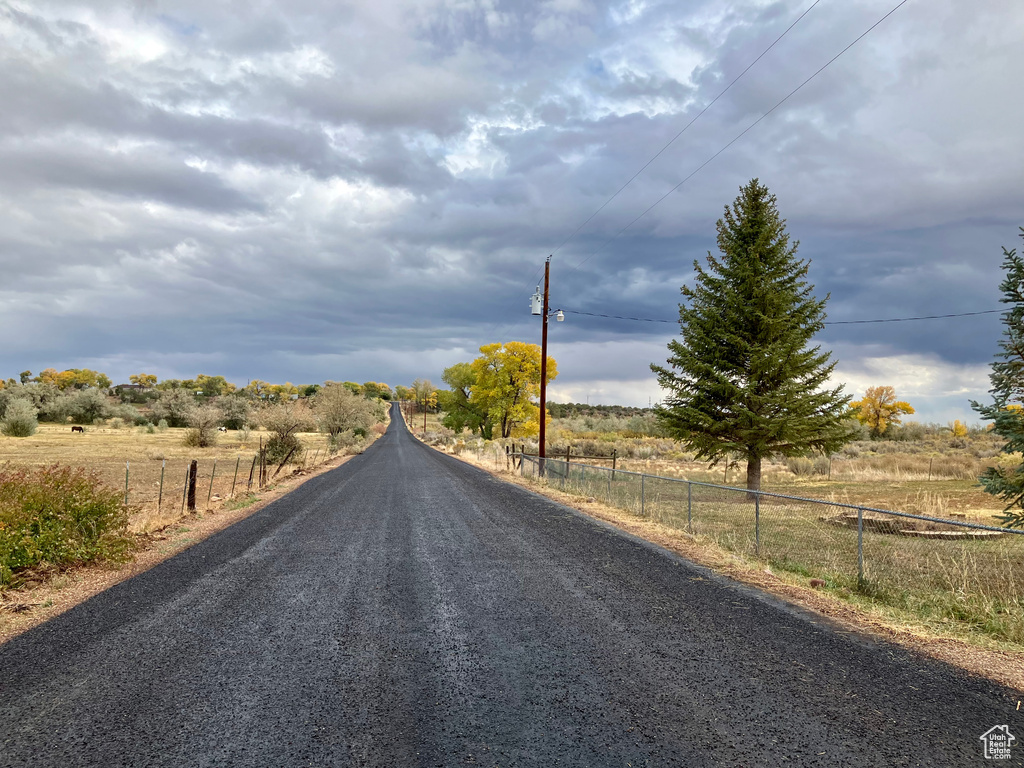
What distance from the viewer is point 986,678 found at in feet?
17.4

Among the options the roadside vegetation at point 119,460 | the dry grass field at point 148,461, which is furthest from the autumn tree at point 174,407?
the dry grass field at point 148,461

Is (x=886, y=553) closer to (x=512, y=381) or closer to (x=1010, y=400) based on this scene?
(x=1010, y=400)

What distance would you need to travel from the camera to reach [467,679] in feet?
16.8

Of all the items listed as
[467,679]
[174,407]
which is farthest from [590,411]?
[467,679]

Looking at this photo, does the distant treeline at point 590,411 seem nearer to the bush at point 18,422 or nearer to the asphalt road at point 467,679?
the bush at point 18,422

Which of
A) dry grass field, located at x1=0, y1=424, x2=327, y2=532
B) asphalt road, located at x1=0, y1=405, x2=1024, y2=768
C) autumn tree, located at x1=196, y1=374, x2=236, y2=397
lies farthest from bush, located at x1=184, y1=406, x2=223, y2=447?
autumn tree, located at x1=196, y1=374, x2=236, y2=397

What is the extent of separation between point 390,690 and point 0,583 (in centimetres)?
671

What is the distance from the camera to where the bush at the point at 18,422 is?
52562mm

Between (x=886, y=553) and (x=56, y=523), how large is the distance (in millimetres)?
13675

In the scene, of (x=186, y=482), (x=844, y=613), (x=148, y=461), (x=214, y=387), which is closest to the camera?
(x=844, y=613)

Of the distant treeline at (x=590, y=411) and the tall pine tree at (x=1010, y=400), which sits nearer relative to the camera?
the tall pine tree at (x=1010, y=400)

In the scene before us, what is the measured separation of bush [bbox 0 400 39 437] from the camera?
52.6m

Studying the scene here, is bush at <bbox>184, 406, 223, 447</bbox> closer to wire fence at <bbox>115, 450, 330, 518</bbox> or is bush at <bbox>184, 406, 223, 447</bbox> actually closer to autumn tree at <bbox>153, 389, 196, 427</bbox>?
wire fence at <bbox>115, 450, 330, 518</bbox>

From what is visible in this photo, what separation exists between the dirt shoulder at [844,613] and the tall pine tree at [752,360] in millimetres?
9641
